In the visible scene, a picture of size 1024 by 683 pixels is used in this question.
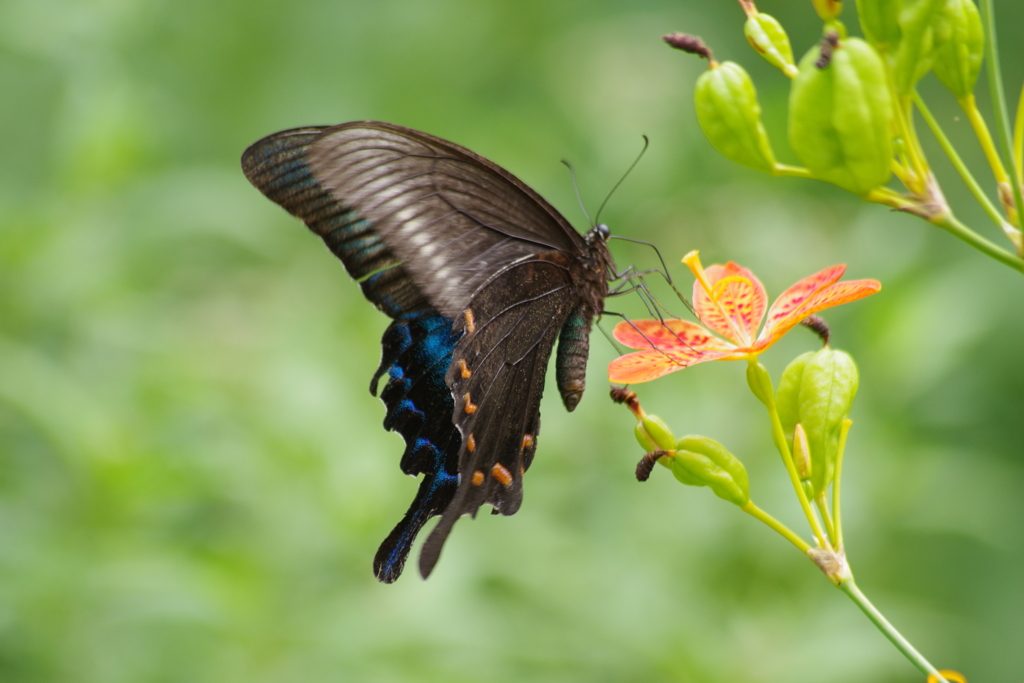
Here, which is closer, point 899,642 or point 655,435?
point 899,642

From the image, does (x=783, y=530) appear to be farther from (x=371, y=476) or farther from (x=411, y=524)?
(x=371, y=476)

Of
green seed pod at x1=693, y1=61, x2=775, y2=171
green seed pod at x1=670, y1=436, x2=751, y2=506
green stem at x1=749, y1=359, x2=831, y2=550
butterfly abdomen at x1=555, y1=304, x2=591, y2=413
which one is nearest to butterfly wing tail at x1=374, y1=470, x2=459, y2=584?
butterfly abdomen at x1=555, y1=304, x2=591, y2=413

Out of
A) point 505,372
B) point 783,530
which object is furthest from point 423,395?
point 783,530

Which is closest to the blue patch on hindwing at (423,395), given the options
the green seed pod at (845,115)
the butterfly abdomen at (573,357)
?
the butterfly abdomen at (573,357)

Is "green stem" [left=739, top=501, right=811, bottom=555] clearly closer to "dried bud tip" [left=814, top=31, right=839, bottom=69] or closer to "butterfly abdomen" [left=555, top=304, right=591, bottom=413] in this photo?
"dried bud tip" [left=814, top=31, right=839, bottom=69]

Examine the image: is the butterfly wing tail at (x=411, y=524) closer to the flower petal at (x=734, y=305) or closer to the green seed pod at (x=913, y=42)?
the flower petal at (x=734, y=305)

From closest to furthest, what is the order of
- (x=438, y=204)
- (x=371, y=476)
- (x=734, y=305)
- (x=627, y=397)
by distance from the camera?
(x=627, y=397), (x=734, y=305), (x=438, y=204), (x=371, y=476)
